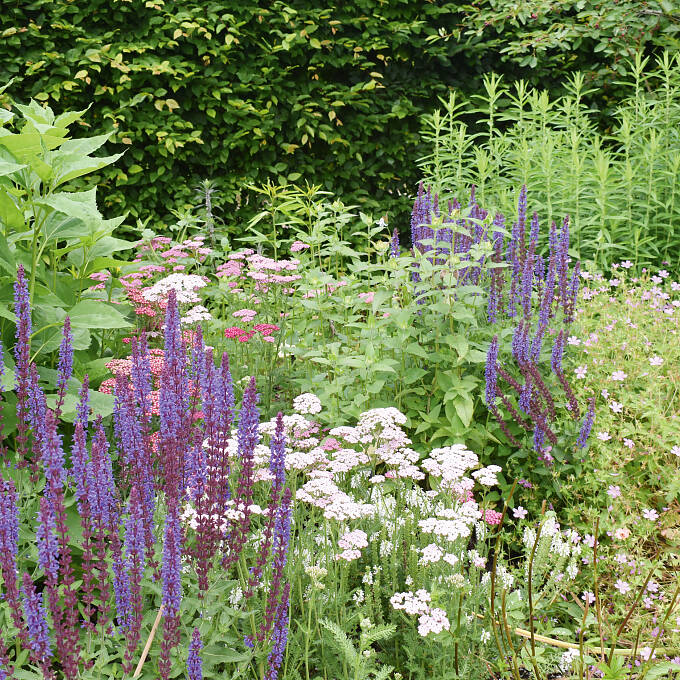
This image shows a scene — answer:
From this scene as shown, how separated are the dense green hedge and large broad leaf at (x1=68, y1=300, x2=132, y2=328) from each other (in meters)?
4.13

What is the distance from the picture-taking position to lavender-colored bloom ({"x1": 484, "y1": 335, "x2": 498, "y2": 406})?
11.1 feet

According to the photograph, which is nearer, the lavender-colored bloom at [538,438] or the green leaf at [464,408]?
the lavender-colored bloom at [538,438]

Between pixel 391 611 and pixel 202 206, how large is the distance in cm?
531

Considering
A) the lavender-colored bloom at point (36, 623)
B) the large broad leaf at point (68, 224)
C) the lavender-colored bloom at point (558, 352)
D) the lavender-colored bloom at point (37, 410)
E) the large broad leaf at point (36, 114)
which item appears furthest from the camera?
the lavender-colored bloom at point (558, 352)

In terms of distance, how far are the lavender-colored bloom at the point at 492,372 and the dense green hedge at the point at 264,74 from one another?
4260 mm

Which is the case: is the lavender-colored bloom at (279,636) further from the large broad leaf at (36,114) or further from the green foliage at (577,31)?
the green foliage at (577,31)

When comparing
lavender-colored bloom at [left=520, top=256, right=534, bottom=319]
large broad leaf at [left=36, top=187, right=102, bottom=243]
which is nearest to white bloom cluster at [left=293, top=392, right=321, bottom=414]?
large broad leaf at [left=36, top=187, right=102, bottom=243]

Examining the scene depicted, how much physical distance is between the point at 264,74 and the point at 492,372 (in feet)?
16.3

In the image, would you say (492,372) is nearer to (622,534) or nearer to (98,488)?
(622,534)

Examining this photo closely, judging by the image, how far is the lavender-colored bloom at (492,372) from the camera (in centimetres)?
337

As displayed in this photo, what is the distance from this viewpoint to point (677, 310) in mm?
4117

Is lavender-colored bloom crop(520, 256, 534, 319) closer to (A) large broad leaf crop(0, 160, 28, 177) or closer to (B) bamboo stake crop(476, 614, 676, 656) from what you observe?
(B) bamboo stake crop(476, 614, 676, 656)

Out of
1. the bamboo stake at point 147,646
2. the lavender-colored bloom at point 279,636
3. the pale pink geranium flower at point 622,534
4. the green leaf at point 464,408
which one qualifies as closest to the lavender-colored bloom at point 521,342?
the green leaf at point 464,408

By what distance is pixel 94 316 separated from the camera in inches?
113
